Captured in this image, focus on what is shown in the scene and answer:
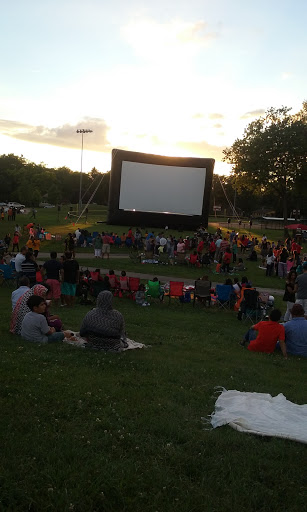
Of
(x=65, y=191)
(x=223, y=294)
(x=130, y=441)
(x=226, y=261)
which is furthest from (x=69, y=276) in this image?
(x=65, y=191)

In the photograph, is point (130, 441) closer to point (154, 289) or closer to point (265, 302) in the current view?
point (265, 302)

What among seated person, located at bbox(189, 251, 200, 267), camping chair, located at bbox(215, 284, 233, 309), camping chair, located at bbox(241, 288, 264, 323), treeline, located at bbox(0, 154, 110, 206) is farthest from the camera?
treeline, located at bbox(0, 154, 110, 206)

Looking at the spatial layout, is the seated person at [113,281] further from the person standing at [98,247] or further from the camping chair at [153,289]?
the person standing at [98,247]

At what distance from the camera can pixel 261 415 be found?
4.46 m

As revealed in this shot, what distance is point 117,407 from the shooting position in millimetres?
4348

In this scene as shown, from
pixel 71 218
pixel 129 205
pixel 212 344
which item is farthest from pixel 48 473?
pixel 71 218

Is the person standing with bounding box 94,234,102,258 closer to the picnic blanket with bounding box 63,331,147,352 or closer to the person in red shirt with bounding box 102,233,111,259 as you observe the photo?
the person in red shirt with bounding box 102,233,111,259

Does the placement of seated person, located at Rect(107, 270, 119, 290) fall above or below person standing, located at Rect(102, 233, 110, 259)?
below

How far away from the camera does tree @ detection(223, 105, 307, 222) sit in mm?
38469

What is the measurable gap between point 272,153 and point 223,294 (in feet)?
94.6

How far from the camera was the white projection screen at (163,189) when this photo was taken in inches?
1320

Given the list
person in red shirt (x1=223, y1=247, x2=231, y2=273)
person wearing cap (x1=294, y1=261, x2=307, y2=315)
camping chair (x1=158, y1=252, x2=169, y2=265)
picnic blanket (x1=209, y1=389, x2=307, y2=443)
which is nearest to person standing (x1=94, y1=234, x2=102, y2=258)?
camping chair (x1=158, y1=252, x2=169, y2=265)

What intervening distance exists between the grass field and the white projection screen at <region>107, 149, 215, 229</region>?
27677mm

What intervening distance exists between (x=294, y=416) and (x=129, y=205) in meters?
29.9
